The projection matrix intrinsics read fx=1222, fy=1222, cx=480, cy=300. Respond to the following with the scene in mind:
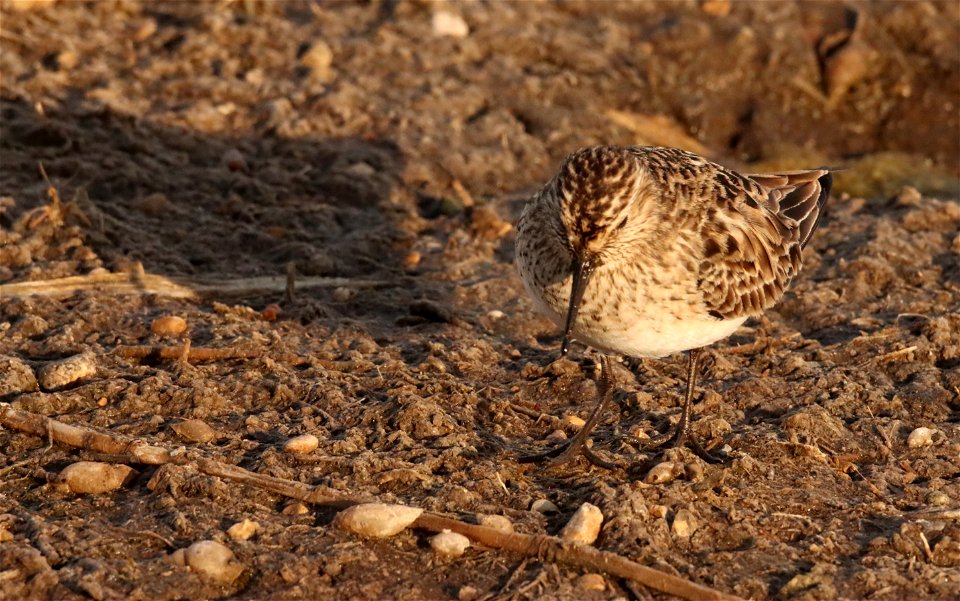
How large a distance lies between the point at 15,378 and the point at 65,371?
0.24 m

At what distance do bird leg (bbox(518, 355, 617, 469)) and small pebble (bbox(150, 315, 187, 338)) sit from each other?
218 cm

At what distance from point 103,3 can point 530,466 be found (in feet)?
22.2

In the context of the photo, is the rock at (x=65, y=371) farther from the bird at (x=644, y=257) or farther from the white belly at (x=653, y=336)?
the white belly at (x=653, y=336)

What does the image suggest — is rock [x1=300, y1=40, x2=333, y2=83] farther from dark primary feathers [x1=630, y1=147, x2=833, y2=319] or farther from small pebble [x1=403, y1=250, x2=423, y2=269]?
dark primary feathers [x1=630, y1=147, x2=833, y2=319]

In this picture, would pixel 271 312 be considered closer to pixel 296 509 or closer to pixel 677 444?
pixel 296 509

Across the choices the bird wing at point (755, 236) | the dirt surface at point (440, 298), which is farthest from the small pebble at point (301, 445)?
the bird wing at point (755, 236)

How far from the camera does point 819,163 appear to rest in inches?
407

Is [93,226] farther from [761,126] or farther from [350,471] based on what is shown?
[761,126]

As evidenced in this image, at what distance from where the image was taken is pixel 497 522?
→ 5133mm

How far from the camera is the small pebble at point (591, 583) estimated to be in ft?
15.9

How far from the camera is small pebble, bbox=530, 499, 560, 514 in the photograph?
17.7ft

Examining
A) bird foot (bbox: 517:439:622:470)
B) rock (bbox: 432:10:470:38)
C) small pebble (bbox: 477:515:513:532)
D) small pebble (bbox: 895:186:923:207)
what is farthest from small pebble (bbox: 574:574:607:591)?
rock (bbox: 432:10:470:38)

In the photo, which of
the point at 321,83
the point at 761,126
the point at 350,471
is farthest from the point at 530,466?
the point at 761,126

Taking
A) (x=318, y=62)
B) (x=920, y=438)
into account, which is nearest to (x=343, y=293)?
(x=318, y=62)
